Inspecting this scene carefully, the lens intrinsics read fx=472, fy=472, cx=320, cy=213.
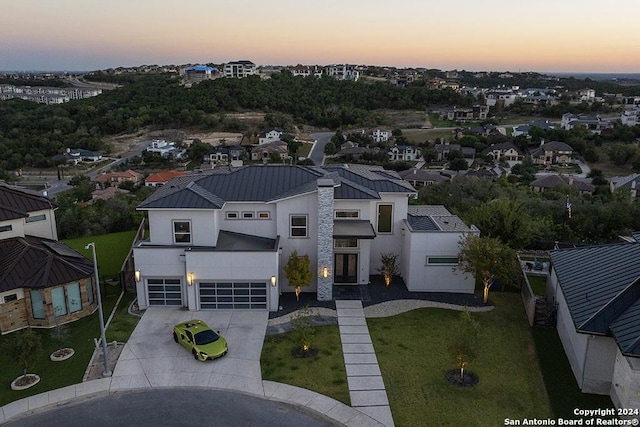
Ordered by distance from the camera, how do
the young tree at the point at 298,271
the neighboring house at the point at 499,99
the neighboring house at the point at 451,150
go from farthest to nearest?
1. the neighboring house at the point at 499,99
2. the neighboring house at the point at 451,150
3. the young tree at the point at 298,271

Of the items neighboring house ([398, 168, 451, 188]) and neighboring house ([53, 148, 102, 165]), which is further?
neighboring house ([53, 148, 102, 165])

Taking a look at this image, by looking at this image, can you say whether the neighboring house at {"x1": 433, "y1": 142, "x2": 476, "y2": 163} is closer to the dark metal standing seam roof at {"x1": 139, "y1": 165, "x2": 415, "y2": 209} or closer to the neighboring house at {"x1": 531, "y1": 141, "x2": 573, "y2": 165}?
the neighboring house at {"x1": 531, "y1": 141, "x2": 573, "y2": 165}

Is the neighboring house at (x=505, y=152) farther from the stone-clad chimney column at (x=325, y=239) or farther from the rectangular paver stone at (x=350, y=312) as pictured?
the rectangular paver stone at (x=350, y=312)

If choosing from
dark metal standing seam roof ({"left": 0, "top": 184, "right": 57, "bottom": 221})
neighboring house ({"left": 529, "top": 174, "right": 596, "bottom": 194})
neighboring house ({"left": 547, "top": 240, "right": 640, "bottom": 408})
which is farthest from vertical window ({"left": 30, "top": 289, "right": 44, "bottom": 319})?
neighboring house ({"left": 529, "top": 174, "right": 596, "bottom": 194})

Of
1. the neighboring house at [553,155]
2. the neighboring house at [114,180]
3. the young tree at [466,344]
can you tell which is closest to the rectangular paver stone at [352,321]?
the young tree at [466,344]

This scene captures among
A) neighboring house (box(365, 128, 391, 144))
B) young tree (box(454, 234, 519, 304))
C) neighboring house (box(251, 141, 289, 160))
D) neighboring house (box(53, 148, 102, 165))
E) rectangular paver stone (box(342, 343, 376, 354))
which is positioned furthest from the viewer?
neighboring house (box(365, 128, 391, 144))

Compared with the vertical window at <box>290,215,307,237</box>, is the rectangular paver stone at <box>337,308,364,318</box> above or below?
below
